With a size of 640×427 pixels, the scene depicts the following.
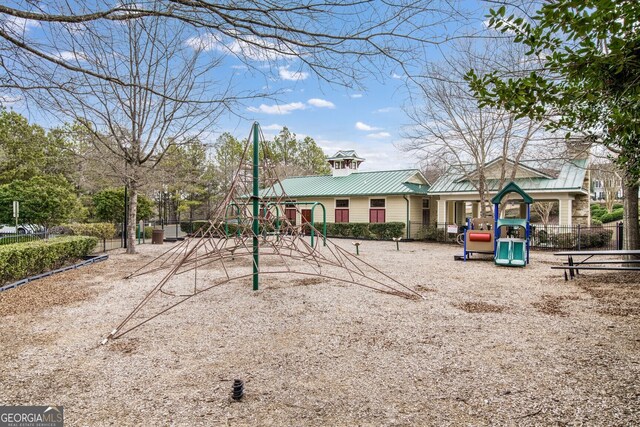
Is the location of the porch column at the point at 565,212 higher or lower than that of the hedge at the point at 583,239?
higher

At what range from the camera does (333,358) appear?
4.25 metres

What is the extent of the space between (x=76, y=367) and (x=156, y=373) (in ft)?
3.01

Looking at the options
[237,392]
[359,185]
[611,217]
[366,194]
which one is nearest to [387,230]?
[366,194]

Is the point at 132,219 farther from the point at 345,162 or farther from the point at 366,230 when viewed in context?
the point at 345,162

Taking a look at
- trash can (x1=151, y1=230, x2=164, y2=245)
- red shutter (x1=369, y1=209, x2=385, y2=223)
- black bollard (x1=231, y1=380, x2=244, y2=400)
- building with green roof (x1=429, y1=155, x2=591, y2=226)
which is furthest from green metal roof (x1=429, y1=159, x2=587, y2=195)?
black bollard (x1=231, y1=380, x2=244, y2=400)

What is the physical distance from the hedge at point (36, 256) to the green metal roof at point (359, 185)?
11015mm

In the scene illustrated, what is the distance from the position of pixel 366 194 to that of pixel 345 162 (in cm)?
521

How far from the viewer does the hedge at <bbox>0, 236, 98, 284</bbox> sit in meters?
8.19

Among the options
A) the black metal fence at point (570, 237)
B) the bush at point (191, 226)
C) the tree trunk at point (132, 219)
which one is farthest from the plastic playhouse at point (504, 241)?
the bush at point (191, 226)

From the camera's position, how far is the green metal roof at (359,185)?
23.3 meters

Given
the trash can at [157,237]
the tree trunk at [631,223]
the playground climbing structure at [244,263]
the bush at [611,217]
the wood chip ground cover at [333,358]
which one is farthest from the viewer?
the bush at [611,217]

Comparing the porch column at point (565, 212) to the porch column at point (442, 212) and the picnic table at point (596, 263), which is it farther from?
the picnic table at point (596, 263)

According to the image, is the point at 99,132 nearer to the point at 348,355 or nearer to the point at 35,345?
the point at 35,345

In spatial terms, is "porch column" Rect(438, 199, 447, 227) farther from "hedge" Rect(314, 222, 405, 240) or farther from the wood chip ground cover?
the wood chip ground cover
